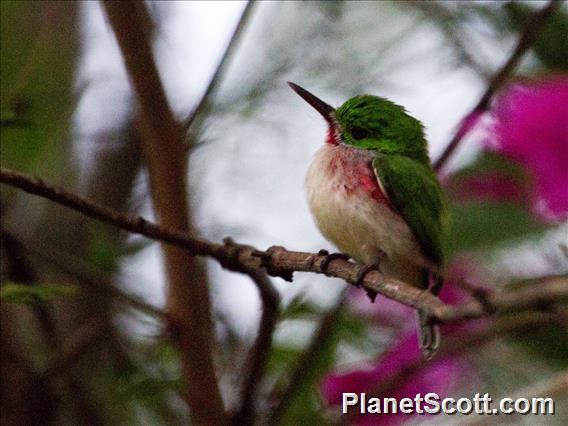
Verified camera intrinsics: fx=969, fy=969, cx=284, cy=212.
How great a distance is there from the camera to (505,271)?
2.01 m

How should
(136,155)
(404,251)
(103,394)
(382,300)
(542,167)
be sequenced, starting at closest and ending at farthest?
(404,251), (542,167), (103,394), (382,300), (136,155)

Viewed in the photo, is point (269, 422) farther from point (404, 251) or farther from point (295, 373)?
point (404, 251)

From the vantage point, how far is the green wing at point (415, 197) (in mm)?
1408

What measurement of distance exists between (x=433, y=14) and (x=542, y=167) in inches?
21.5

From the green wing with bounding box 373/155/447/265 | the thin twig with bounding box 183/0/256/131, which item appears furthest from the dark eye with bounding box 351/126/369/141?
the thin twig with bounding box 183/0/256/131

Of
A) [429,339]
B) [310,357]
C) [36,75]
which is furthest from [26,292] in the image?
[36,75]

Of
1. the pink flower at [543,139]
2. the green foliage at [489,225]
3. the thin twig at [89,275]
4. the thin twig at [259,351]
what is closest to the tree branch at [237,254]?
the thin twig at [259,351]

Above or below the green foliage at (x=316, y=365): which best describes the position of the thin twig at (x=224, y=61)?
above

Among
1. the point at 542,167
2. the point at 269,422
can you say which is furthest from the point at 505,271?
the point at 269,422

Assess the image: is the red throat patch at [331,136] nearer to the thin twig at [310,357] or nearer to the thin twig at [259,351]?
the thin twig at [310,357]

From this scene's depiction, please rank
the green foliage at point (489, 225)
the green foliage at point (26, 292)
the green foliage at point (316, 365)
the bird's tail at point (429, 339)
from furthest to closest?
the green foliage at point (489, 225), the green foliage at point (316, 365), the bird's tail at point (429, 339), the green foliage at point (26, 292)

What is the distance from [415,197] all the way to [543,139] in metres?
0.26

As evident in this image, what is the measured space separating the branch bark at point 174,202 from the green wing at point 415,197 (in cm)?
30

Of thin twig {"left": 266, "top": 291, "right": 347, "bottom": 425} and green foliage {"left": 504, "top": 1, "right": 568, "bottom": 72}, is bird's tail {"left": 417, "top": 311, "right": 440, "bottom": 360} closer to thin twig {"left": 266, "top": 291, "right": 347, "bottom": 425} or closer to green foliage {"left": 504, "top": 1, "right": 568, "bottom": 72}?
thin twig {"left": 266, "top": 291, "right": 347, "bottom": 425}
